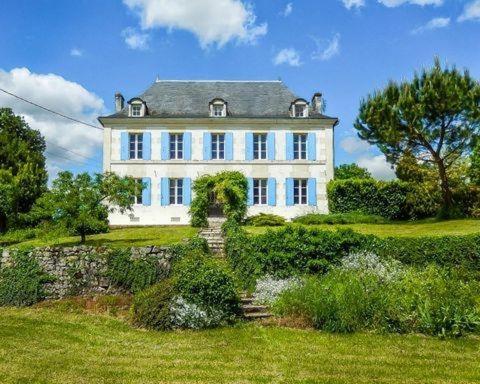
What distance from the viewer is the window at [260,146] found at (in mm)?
28141

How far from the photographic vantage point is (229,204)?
25562 millimetres

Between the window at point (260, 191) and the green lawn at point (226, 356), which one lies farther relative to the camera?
the window at point (260, 191)

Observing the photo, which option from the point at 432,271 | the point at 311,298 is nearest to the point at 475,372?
the point at 311,298

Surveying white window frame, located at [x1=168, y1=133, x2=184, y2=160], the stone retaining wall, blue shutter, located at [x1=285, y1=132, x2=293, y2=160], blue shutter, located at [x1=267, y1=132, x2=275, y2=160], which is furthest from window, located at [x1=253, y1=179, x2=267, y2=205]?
the stone retaining wall

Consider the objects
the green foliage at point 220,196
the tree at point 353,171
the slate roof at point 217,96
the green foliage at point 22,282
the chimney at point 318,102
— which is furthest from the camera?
the tree at point 353,171

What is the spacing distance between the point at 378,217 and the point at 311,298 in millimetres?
17266

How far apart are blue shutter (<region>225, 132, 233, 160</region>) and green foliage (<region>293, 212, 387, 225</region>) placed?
17.8ft

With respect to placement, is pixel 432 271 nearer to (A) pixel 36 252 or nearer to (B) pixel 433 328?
(B) pixel 433 328

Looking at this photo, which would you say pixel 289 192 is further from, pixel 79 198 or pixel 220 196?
pixel 79 198

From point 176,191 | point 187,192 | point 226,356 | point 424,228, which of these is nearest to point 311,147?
point 187,192

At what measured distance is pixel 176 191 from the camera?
27656 mm

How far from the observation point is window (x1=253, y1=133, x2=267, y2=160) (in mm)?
28141

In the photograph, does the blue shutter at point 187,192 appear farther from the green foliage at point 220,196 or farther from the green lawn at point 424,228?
the green lawn at point 424,228

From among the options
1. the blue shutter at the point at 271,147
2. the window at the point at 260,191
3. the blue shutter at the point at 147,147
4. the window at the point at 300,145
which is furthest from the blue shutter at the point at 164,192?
the window at the point at 300,145
